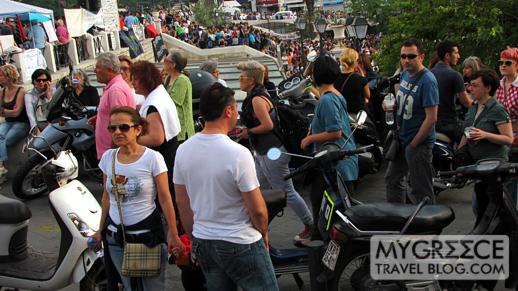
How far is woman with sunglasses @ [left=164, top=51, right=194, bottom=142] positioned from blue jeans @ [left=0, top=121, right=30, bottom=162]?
2782 millimetres

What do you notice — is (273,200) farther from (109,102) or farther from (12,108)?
(12,108)

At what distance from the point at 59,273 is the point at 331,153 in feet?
6.63

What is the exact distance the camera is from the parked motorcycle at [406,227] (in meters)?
3.55

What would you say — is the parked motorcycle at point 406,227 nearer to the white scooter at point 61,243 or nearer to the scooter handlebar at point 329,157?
the scooter handlebar at point 329,157

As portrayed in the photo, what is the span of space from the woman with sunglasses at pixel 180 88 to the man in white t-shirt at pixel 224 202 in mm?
2754

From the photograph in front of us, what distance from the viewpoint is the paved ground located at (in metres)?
4.96

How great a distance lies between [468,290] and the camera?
367cm

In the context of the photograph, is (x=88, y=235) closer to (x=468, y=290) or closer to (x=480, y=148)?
(x=468, y=290)

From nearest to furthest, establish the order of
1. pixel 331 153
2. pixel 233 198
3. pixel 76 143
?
pixel 233 198
pixel 331 153
pixel 76 143

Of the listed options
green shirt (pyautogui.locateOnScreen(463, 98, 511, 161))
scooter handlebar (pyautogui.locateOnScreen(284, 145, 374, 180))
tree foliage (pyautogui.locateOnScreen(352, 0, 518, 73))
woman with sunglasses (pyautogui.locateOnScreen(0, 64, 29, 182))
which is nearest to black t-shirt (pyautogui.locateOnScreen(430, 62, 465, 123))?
green shirt (pyautogui.locateOnScreen(463, 98, 511, 161))

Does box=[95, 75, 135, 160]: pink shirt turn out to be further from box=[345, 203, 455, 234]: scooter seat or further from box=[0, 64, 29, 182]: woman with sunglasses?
box=[0, 64, 29, 182]: woman with sunglasses

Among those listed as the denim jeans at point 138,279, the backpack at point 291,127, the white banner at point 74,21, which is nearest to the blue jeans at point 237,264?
the denim jeans at point 138,279

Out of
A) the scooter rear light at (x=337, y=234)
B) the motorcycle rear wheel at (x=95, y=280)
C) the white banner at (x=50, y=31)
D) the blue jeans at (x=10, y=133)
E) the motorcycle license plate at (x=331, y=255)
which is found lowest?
the white banner at (x=50, y=31)

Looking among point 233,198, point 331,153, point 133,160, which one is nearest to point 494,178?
point 331,153
